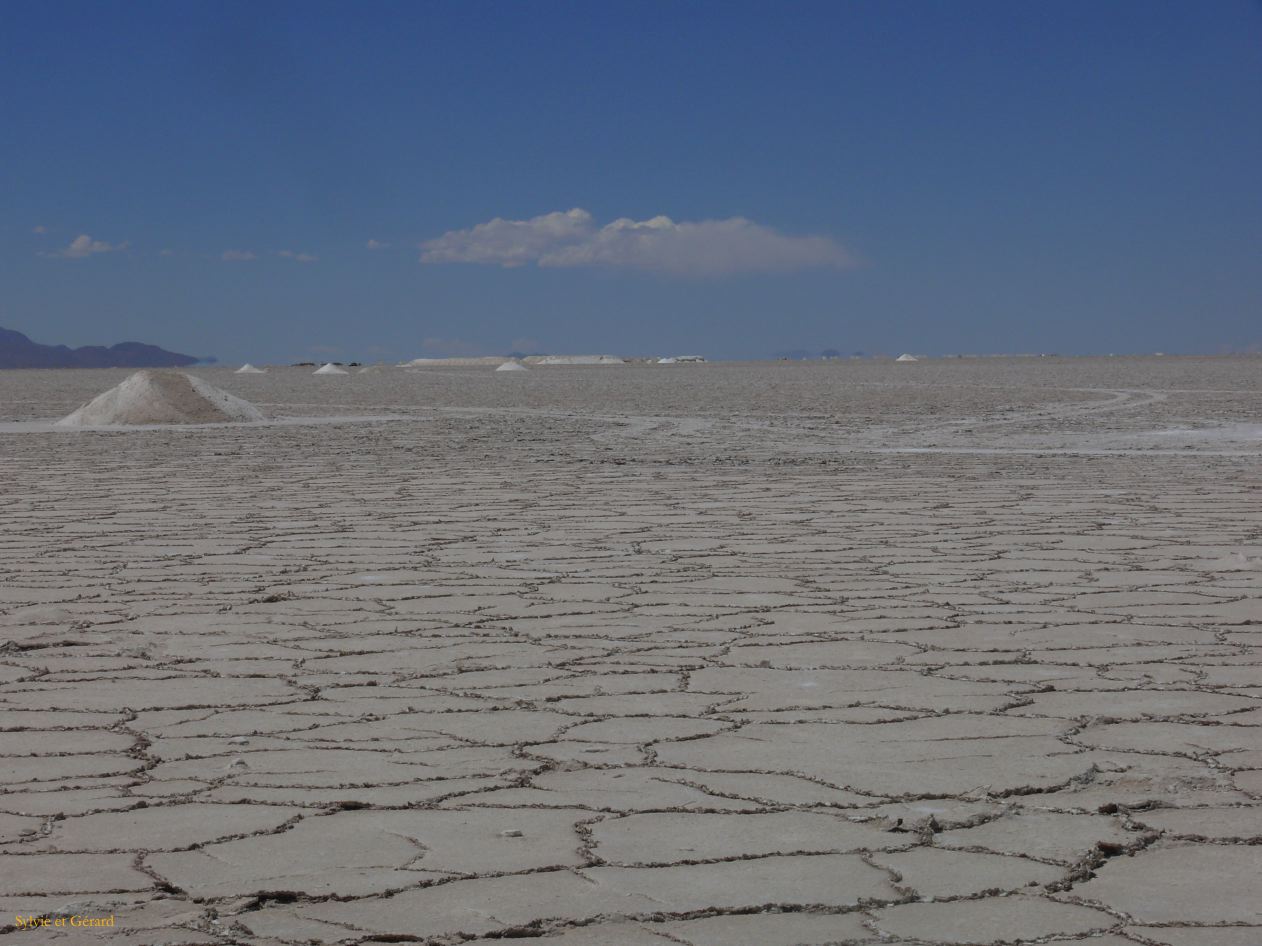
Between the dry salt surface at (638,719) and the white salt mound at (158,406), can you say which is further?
the white salt mound at (158,406)

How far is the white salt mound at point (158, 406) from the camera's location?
45.8 ft

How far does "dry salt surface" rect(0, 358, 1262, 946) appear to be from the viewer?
209cm

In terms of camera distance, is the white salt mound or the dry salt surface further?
the white salt mound

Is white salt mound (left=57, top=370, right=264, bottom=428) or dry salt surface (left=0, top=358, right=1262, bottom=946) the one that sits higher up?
white salt mound (left=57, top=370, right=264, bottom=428)

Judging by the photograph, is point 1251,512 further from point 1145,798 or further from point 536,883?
point 536,883

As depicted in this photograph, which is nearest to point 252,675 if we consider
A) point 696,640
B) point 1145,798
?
point 696,640

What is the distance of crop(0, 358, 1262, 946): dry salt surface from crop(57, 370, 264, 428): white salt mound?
7075 millimetres

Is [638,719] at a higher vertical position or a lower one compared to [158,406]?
lower

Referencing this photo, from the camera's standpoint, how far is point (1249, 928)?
1.96 m

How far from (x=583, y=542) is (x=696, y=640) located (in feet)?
6.01

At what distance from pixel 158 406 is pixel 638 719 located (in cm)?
1179

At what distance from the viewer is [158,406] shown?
1406cm

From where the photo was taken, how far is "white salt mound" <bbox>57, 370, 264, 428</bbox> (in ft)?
45.8

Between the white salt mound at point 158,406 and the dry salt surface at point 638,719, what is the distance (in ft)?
23.2
